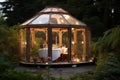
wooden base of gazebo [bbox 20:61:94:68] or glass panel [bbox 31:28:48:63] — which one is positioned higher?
glass panel [bbox 31:28:48:63]

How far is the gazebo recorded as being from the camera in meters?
17.8

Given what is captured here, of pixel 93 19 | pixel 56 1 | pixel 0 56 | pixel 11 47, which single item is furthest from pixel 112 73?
pixel 56 1

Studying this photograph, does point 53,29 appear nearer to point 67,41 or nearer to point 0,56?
point 67,41

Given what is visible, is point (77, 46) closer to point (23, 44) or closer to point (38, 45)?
point (38, 45)

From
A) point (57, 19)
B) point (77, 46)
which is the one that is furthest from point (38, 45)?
point (77, 46)

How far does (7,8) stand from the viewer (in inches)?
1483

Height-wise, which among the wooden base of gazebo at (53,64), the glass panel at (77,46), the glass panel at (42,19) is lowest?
the wooden base of gazebo at (53,64)

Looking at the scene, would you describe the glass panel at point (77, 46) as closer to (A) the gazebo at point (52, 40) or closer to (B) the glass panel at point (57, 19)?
(A) the gazebo at point (52, 40)

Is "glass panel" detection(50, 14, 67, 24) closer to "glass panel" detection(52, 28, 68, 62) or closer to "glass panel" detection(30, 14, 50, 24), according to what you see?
"glass panel" detection(30, 14, 50, 24)

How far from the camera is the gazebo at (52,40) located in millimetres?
17797

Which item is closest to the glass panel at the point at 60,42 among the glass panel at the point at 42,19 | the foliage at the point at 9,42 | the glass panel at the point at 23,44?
the glass panel at the point at 42,19

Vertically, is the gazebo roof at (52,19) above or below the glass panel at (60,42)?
above

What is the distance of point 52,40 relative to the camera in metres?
17.9

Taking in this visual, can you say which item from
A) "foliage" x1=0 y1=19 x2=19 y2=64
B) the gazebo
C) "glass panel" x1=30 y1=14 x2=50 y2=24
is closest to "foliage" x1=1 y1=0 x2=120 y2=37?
the gazebo
